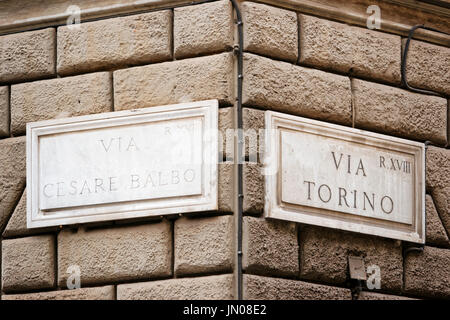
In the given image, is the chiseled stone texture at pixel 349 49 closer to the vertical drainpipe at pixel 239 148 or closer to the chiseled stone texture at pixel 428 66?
the chiseled stone texture at pixel 428 66

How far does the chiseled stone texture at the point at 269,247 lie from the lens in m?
13.0

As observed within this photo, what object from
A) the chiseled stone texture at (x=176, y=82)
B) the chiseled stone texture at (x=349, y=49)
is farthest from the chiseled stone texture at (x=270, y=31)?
the chiseled stone texture at (x=176, y=82)

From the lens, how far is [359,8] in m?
14.3

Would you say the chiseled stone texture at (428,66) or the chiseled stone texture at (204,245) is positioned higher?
the chiseled stone texture at (428,66)

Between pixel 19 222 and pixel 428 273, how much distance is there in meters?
3.44

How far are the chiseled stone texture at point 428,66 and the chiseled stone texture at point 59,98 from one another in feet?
8.68

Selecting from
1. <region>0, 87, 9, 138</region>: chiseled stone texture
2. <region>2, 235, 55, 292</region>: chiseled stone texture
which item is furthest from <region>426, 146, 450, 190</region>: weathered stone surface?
<region>0, 87, 9, 138</region>: chiseled stone texture

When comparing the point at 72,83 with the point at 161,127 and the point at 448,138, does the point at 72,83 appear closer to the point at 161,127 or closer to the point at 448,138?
the point at 161,127

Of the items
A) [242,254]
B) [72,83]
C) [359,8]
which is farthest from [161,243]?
[359,8]

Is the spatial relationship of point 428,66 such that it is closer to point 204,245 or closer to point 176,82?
point 176,82

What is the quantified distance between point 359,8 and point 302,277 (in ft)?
8.09

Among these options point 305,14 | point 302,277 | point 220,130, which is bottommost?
point 302,277

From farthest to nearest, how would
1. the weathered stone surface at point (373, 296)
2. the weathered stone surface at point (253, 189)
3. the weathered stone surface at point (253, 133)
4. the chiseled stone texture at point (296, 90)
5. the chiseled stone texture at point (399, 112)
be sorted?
the chiseled stone texture at point (399, 112) < the weathered stone surface at point (373, 296) < the chiseled stone texture at point (296, 90) < the weathered stone surface at point (253, 133) < the weathered stone surface at point (253, 189)

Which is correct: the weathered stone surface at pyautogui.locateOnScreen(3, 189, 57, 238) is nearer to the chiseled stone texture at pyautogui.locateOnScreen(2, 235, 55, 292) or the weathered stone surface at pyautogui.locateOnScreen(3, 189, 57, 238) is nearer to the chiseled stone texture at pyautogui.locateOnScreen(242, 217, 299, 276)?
the chiseled stone texture at pyautogui.locateOnScreen(2, 235, 55, 292)
